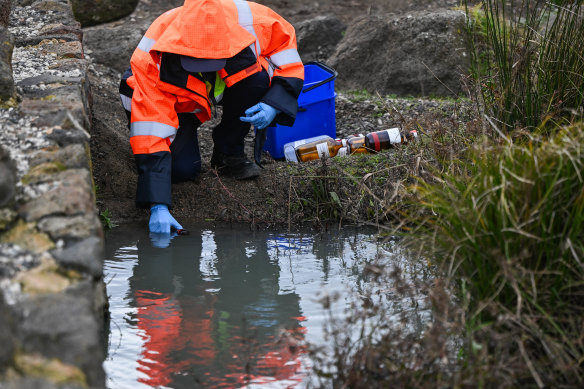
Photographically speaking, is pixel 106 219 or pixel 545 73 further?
pixel 106 219

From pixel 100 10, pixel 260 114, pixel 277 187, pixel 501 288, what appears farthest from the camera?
pixel 100 10

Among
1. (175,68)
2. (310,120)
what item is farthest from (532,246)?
(310,120)

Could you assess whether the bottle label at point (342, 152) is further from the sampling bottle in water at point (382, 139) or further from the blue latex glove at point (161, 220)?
the blue latex glove at point (161, 220)

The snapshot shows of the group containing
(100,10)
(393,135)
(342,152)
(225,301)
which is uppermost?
(100,10)

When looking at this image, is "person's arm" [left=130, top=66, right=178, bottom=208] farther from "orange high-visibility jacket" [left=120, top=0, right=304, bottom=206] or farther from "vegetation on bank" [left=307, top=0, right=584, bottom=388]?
"vegetation on bank" [left=307, top=0, right=584, bottom=388]

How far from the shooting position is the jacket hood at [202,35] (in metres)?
3.95

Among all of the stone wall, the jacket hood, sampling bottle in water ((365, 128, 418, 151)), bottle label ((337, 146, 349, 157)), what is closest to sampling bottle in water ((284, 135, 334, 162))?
bottle label ((337, 146, 349, 157))

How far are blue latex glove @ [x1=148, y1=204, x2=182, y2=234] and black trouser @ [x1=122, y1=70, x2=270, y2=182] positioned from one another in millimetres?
506

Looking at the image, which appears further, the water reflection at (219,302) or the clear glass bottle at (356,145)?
the clear glass bottle at (356,145)

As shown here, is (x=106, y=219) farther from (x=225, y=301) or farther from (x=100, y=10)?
(x=100, y=10)

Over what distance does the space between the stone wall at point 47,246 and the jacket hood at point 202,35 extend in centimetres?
92

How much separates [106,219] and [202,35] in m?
1.25

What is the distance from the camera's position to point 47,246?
200 centimetres

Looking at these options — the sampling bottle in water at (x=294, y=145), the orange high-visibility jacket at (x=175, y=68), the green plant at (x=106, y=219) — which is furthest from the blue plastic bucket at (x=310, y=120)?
the green plant at (x=106, y=219)
